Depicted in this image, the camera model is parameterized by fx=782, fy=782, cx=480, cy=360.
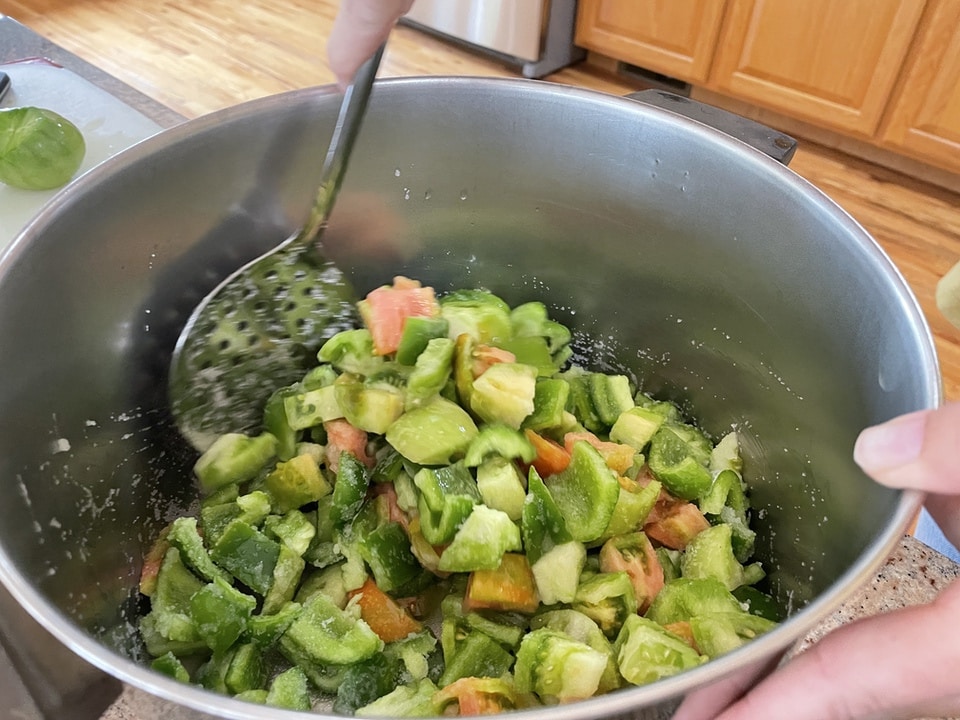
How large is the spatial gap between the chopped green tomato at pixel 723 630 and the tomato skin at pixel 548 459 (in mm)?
234

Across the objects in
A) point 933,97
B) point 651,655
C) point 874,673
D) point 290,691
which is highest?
point 874,673

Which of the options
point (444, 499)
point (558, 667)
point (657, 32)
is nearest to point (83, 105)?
point (444, 499)

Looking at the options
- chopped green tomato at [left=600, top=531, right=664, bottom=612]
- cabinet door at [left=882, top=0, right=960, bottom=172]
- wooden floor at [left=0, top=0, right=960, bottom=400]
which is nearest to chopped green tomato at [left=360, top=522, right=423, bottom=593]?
chopped green tomato at [left=600, top=531, right=664, bottom=612]

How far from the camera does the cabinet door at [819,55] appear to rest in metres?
2.39

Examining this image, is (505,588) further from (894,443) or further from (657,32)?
(657,32)

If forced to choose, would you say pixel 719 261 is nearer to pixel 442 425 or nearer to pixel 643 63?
pixel 442 425

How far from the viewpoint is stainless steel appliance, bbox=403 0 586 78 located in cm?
296

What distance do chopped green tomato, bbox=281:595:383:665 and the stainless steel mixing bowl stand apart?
0.56 ft

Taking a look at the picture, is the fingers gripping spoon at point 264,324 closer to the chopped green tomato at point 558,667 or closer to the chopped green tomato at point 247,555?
the chopped green tomato at point 247,555

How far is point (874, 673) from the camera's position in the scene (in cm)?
52

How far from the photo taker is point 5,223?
1.17m

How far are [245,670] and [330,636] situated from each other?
3.6 inches

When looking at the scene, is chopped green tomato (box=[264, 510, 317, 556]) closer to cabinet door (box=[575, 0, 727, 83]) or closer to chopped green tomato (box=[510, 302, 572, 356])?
chopped green tomato (box=[510, 302, 572, 356])

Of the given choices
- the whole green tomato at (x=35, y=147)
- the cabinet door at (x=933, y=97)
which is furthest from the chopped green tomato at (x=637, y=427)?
the cabinet door at (x=933, y=97)
